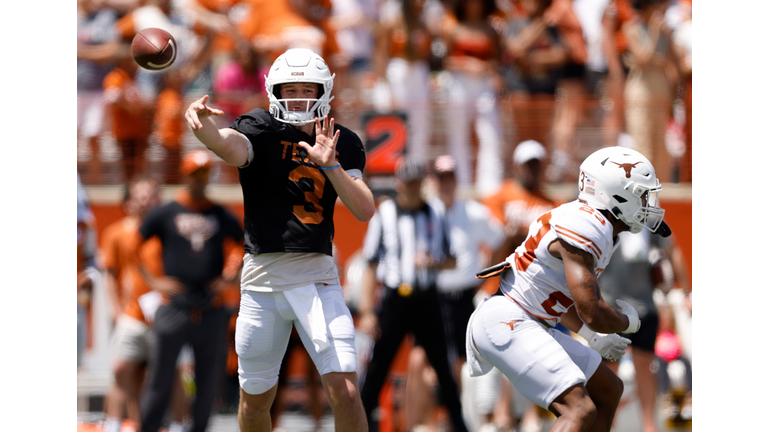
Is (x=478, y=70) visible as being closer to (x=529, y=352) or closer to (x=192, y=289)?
(x=192, y=289)

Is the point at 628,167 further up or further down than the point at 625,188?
further up

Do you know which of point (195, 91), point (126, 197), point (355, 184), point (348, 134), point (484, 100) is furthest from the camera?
point (195, 91)

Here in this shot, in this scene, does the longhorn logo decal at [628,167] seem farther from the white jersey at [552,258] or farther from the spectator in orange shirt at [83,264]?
the spectator in orange shirt at [83,264]

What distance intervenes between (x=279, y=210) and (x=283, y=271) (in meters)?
0.35

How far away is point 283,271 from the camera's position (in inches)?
192

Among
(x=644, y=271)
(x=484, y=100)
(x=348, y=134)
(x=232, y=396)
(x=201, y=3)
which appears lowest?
(x=232, y=396)

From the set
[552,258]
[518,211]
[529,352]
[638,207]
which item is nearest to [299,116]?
[552,258]

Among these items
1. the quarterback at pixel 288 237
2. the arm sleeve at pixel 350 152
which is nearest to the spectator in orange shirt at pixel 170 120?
the quarterback at pixel 288 237

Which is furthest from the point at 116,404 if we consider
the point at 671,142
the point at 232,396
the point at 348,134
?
the point at 671,142

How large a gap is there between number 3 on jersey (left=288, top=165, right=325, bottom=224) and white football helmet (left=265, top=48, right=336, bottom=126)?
280 millimetres

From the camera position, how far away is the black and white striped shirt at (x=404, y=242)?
7.36m

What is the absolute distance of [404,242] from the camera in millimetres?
7457

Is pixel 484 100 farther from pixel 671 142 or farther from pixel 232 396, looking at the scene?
pixel 232 396

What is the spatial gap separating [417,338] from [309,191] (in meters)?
2.75
